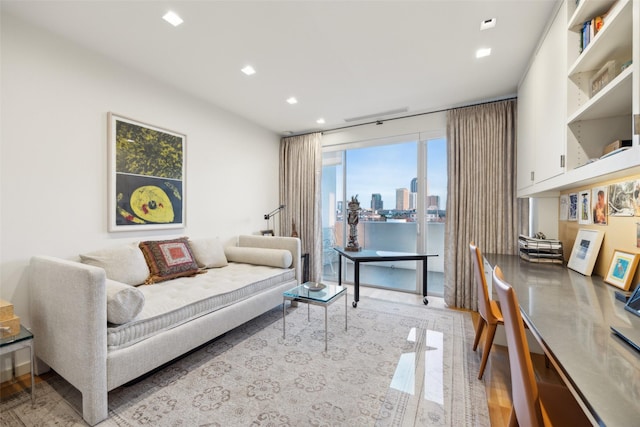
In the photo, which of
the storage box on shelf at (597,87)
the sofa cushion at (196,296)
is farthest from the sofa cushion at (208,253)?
the storage box on shelf at (597,87)

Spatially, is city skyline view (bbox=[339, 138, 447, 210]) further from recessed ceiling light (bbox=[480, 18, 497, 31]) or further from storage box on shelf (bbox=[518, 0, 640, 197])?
storage box on shelf (bbox=[518, 0, 640, 197])

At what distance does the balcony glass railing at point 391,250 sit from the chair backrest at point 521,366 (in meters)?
2.90

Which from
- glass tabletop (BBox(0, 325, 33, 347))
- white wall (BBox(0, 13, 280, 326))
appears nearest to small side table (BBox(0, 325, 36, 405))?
glass tabletop (BBox(0, 325, 33, 347))

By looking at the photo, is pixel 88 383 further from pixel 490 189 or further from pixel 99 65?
pixel 490 189

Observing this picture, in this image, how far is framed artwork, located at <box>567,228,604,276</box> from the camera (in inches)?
70.1

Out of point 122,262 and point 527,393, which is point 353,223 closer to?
point 122,262

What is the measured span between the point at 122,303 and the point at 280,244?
198 cm

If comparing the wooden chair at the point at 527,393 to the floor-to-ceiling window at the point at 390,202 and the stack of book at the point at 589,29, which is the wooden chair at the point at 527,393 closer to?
the stack of book at the point at 589,29

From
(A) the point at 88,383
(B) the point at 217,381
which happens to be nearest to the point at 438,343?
(B) the point at 217,381

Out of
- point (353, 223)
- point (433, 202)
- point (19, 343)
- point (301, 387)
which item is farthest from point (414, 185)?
point (19, 343)

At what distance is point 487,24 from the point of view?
195 cm

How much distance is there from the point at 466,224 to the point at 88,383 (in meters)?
3.67

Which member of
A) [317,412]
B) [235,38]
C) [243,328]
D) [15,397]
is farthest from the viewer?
[243,328]

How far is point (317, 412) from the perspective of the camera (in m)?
1.60
